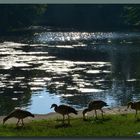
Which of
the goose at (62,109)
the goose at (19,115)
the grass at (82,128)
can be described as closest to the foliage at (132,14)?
the grass at (82,128)

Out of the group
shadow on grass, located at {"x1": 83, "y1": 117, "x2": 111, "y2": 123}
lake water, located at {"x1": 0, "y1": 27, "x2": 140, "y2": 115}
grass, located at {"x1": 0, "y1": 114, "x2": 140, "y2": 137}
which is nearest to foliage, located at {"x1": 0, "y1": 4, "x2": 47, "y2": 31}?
lake water, located at {"x1": 0, "y1": 27, "x2": 140, "y2": 115}

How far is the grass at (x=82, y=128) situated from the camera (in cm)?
706

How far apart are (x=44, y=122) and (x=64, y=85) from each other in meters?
0.54

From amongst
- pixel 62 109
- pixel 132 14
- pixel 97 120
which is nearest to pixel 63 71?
pixel 62 109

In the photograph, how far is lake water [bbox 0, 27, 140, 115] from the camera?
7430 millimetres

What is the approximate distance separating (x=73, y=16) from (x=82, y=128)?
1347 millimetres

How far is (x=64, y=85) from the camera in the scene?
757cm

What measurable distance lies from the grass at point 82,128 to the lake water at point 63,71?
19cm

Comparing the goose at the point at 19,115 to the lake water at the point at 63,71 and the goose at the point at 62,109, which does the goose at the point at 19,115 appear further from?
the goose at the point at 62,109

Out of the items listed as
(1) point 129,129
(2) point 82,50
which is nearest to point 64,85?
(2) point 82,50

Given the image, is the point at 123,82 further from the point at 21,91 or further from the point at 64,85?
the point at 21,91

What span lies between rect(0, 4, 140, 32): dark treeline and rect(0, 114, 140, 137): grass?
1.10m

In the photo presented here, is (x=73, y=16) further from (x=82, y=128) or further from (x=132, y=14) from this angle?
(x=82, y=128)

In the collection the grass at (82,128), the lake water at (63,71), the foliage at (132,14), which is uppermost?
the foliage at (132,14)
